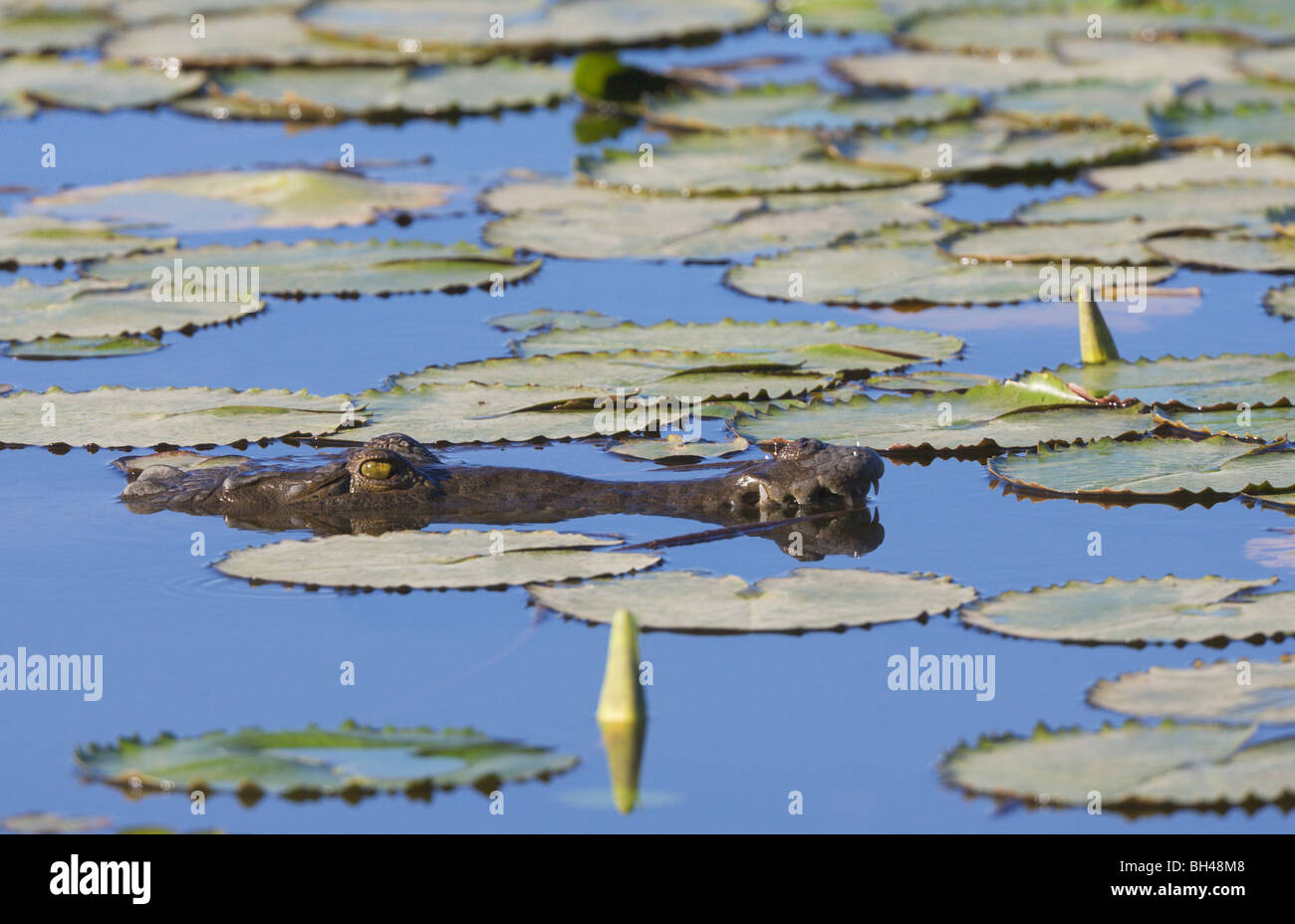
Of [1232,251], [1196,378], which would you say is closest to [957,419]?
[1196,378]

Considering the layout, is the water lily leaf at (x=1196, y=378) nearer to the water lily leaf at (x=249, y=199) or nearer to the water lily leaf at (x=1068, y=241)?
the water lily leaf at (x=1068, y=241)

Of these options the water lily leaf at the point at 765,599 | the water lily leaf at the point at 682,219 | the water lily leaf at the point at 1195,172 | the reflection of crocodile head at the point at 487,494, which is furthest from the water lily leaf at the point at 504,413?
the water lily leaf at the point at 1195,172

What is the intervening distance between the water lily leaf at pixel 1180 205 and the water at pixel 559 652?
1.27 metres

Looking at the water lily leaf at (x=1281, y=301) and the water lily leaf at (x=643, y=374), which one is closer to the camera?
the water lily leaf at (x=643, y=374)

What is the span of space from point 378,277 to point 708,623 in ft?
11.9

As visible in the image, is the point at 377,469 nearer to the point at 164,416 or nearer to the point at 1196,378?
the point at 164,416

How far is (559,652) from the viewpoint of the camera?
170 inches

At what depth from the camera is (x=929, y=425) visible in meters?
5.66

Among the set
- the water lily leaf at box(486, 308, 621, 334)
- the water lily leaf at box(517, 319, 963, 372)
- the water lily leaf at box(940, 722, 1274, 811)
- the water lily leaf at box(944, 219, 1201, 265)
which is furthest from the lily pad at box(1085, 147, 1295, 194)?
the water lily leaf at box(940, 722, 1274, 811)

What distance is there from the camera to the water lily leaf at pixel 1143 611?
4184 mm

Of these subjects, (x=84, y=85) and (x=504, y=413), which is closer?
(x=504, y=413)

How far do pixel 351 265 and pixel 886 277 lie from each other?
2118 mm

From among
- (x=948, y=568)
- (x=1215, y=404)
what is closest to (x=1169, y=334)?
(x=1215, y=404)

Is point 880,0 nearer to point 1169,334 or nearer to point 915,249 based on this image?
point 915,249
